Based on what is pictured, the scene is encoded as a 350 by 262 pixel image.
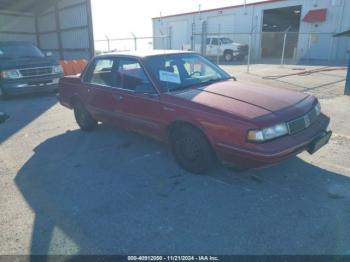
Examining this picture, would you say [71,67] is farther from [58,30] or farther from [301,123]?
[301,123]

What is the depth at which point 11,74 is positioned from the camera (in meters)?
9.46

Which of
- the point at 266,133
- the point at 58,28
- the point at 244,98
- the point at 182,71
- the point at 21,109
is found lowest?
the point at 21,109

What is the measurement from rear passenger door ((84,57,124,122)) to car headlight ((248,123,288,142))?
96.5 inches

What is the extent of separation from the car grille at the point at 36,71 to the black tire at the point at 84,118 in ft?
14.7

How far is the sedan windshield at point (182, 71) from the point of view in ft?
14.1

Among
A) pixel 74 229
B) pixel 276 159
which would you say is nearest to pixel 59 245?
pixel 74 229

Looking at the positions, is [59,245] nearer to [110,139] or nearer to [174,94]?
[174,94]

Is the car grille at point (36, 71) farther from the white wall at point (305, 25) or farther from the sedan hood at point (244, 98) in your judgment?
the white wall at point (305, 25)

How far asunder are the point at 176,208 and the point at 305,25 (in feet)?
80.7

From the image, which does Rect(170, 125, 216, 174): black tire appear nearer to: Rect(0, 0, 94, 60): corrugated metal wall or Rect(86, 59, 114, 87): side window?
Rect(86, 59, 114, 87): side window

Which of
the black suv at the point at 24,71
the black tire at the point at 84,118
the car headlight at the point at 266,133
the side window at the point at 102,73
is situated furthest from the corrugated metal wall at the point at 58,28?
the car headlight at the point at 266,133

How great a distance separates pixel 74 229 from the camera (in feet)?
10.0

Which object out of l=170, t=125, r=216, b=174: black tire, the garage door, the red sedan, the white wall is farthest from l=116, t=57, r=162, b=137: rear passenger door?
the garage door

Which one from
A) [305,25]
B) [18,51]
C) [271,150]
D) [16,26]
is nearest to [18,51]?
[18,51]
